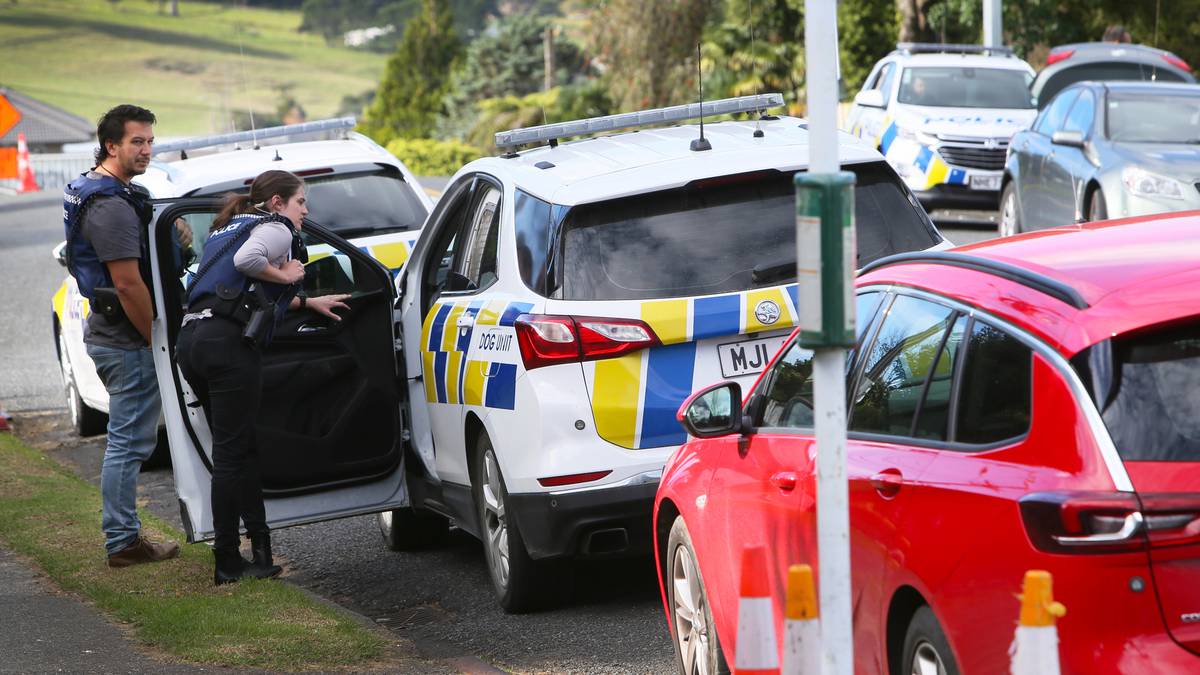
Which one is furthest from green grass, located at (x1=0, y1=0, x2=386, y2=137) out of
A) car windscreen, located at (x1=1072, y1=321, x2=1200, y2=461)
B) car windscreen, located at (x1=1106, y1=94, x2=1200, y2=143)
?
car windscreen, located at (x1=1072, y1=321, x2=1200, y2=461)

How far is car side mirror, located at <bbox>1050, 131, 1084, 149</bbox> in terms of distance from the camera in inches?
552

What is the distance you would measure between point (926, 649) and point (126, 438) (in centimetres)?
520

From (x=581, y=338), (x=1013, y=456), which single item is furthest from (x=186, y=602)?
(x=1013, y=456)

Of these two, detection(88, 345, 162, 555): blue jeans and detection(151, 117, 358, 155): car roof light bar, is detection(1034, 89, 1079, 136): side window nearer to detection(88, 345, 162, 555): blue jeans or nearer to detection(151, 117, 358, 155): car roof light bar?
detection(151, 117, 358, 155): car roof light bar

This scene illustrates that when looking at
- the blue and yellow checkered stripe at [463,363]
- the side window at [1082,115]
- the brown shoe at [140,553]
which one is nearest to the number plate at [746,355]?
the blue and yellow checkered stripe at [463,363]

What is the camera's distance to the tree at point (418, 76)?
229 feet

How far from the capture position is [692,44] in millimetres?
51094

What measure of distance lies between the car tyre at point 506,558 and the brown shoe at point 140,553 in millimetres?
1897

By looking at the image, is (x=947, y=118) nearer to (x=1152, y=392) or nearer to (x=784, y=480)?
(x=784, y=480)

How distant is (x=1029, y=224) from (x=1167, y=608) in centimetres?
1275

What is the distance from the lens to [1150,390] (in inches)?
133

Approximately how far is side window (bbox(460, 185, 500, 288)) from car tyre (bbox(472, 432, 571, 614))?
686 millimetres

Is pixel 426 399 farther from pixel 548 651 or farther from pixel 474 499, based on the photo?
pixel 548 651

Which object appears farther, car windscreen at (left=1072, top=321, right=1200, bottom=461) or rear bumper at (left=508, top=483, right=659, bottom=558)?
rear bumper at (left=508, top=483, right=659, bottom=558)
